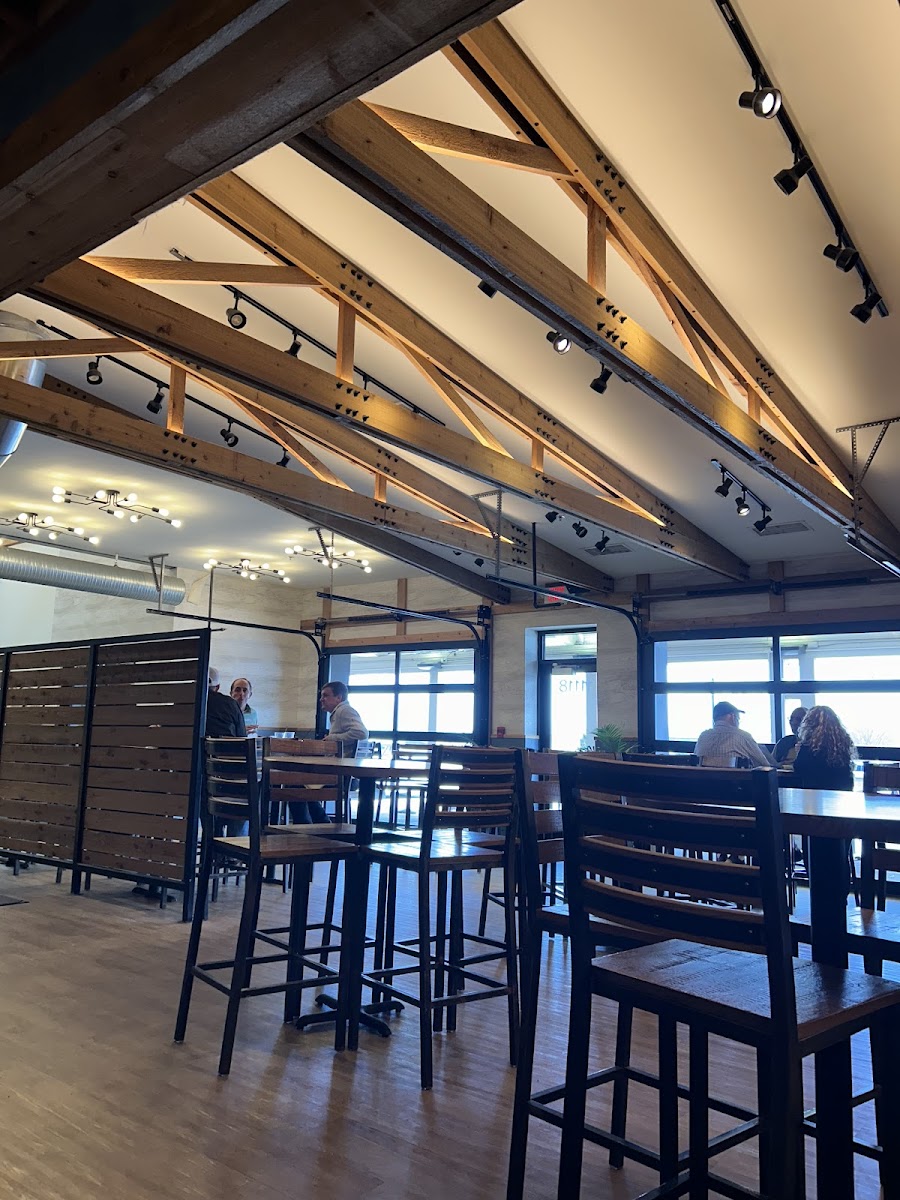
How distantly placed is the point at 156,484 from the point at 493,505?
3577mm

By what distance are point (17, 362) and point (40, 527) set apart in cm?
456

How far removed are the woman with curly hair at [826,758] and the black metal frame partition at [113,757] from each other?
3.70 metres

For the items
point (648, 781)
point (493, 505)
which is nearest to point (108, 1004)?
point (648, 781)

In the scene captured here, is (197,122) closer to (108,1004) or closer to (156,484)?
(108,1004)

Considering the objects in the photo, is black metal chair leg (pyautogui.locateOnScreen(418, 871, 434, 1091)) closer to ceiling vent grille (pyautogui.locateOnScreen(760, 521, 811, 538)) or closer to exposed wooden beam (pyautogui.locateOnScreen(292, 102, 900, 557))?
exposed wooden beam (pyautogui.locateOnScreen(292, 102, 900, 557))

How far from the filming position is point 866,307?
15.4 ft

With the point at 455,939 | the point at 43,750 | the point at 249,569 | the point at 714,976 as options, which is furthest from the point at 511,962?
the point at 249,569

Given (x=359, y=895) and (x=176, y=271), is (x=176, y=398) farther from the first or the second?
(x=359, y=895)

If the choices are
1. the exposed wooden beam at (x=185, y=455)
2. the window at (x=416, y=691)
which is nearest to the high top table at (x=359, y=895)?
the exposed wooden beam at (x=185, y=455)

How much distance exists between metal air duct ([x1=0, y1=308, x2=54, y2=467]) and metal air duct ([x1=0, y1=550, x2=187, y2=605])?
3990mm

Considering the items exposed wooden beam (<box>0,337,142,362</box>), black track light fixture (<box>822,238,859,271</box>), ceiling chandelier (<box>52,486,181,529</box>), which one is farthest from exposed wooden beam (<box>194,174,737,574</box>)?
ceiling chandelier (<box>52,486,181,529</box>)

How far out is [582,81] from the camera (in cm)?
401

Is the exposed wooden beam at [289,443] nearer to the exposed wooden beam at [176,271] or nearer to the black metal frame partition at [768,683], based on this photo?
the exposed wooden beam at [176,271]

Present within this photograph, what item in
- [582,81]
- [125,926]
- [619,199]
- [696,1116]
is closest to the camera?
[696,1116]
